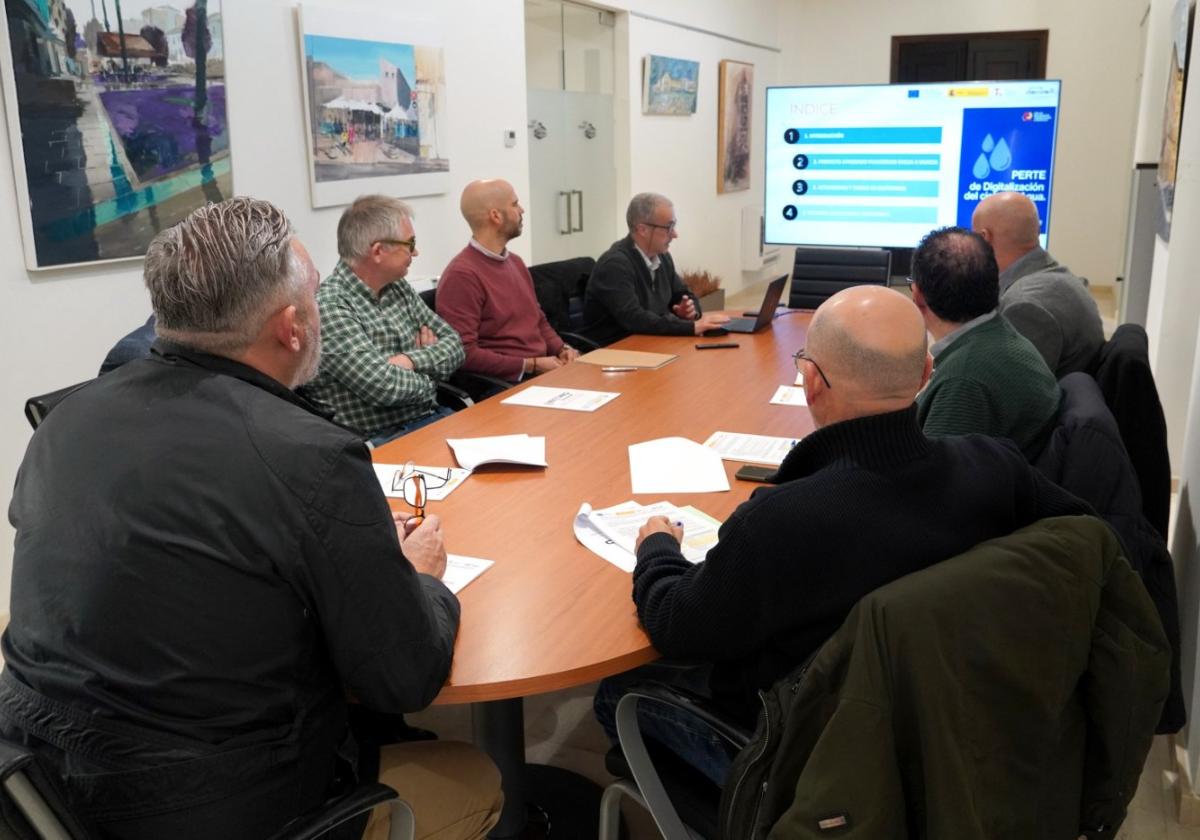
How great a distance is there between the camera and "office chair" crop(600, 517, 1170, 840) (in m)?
1.20

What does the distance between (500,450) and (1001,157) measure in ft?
13.4

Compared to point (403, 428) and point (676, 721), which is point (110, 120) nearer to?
point (403, 428)

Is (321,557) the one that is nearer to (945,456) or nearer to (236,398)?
(236,398)

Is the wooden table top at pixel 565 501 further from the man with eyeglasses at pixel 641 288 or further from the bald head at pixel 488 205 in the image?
the bald head at pixel 488 205

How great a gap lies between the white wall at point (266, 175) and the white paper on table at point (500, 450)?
4.84ft

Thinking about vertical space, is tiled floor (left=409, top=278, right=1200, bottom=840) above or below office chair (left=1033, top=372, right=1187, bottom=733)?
below

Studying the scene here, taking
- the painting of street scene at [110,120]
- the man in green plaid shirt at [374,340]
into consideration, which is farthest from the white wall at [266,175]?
the man in green plaid shirt at [374,340]

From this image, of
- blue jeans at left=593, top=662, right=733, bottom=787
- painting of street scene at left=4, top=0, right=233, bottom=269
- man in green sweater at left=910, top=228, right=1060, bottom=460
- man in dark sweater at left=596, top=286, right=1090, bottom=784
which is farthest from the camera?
painting of street scene at left=4, top=0, right=233, bottom=269

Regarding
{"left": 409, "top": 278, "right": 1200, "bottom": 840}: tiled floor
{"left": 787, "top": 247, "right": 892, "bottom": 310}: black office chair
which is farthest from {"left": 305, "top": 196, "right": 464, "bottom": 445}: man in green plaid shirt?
{"left": 787, "top": 247, "right": 892, "bottom": 310}: black office chair

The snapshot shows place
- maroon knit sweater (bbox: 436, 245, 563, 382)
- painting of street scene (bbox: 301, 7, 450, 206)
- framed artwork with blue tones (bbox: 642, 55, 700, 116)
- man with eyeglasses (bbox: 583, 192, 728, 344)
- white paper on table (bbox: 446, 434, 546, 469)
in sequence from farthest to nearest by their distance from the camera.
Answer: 1. framed artwork with blue tones (bbox: 642, 55, 700, 116)
2. man with eyeglasses (bbox: 583, 192, 728, 344)
3. painting of street scene (bbox: 301, 7, 450, 206)
4. maroon knit sweater (bbox: 436, 245, 563, 382)
5. white paper on table (bbox: 446, 434, 546, 469)

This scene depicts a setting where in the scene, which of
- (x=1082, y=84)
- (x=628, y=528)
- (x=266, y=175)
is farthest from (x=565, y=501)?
(x=1082, y=84)

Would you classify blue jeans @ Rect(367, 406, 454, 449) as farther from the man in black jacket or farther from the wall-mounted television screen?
the wall-mounted television screen

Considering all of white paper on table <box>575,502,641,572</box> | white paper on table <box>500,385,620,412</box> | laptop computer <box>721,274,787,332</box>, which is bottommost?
white paper on table <box>575,502,641,572</box>

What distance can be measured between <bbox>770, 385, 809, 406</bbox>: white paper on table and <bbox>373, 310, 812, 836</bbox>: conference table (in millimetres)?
32
